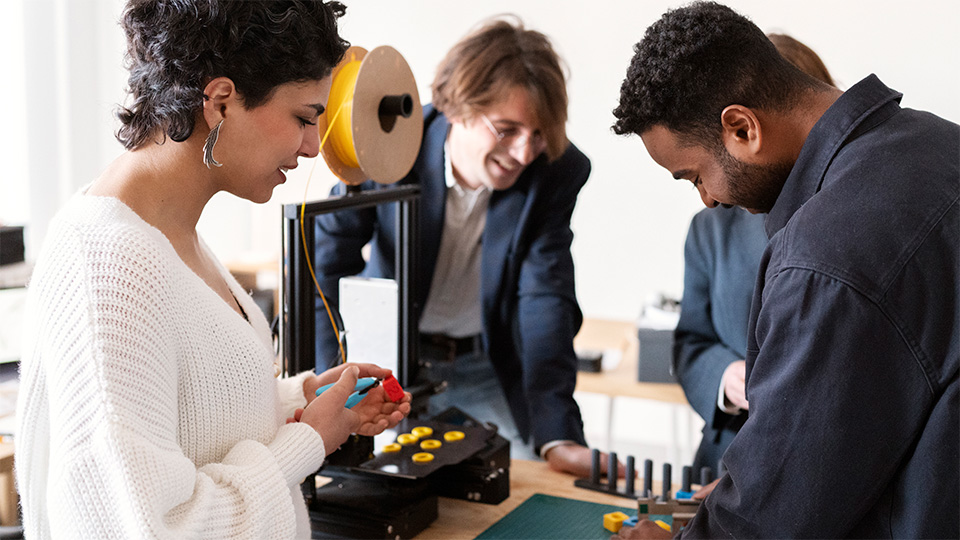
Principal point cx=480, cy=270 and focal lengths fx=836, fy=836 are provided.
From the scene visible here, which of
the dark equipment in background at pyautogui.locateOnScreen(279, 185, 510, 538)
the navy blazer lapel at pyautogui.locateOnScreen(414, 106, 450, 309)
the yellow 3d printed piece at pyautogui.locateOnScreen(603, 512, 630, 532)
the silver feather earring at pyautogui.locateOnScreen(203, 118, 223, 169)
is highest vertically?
the silver feather earring at pyautogui.locateOnScreen(203, 118, 223, 169)

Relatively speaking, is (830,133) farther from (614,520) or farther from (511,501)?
(511,501)

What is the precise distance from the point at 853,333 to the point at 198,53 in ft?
2.55

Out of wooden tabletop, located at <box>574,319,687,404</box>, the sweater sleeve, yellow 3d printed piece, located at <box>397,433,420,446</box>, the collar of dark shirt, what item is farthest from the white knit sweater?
wooden tabletop, located at <box>574,319,687,404</box>

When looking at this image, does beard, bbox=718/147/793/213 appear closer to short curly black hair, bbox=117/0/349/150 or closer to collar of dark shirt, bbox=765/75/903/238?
collar of dark shirt, bbox=765/75/903/238

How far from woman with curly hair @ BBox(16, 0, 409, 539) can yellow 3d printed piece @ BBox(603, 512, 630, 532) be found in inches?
20.8

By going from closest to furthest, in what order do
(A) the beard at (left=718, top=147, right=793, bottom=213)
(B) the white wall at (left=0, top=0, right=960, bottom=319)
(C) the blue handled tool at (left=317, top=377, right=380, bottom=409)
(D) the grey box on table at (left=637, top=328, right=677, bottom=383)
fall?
(A) the beard at (left=718, top=147, right=793, bottom=213) < (C) the blue handled tool at (left=317, top=377, right=380, bottom=409) < (D) the grey box on table at (left=637, top=328, right=677, bottom=383) < (B) the white wall at (left=0, top=0, right=960, bottom=319)

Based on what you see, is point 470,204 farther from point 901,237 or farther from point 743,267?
point 901,237

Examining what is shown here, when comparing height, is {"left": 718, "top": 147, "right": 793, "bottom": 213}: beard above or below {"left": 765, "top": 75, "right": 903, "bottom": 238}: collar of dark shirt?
below

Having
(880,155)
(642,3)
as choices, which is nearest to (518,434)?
(880,155)

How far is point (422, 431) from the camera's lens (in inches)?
59.7

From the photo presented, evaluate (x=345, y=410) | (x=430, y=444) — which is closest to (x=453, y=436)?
(x=430, y=444)

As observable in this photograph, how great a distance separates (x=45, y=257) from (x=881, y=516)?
3.15 feet

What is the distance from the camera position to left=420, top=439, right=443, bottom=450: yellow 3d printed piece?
145 cm

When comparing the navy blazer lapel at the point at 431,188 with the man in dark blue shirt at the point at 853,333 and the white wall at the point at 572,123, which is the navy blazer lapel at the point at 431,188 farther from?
the white wall at the point at 572,123
